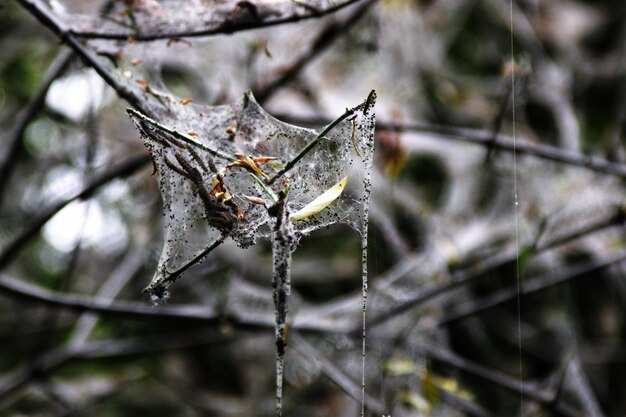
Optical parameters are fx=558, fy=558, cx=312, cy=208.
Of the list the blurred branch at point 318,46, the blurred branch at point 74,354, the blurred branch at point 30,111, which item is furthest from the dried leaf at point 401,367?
the blurred branch at point 30,111

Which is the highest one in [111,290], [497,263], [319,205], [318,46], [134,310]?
[318,46]

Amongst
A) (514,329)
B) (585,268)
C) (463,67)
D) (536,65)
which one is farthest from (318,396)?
(463,67)

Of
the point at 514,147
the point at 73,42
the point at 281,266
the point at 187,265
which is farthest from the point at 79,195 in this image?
the point at 514,147

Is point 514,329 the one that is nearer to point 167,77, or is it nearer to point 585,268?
point 585,268

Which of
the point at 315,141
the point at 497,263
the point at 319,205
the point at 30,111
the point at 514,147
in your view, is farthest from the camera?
the point at 497,263

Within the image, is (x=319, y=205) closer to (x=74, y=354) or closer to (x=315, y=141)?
(x=315, y=141)

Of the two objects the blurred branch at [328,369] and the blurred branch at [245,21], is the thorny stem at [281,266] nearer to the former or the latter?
the blurred branch at [245,21]

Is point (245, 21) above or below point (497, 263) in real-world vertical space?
above
